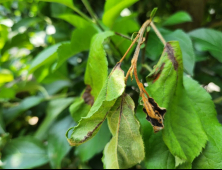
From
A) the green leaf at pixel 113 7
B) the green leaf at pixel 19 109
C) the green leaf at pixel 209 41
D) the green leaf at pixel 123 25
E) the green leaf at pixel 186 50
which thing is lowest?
the green leaf at pixel 209 41

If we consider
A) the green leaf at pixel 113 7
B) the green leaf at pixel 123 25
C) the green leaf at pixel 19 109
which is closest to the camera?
the green leaf at pixel 113 7

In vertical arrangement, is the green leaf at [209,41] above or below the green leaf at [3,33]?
below

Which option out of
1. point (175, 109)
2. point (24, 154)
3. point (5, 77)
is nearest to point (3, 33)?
point (5, 77)

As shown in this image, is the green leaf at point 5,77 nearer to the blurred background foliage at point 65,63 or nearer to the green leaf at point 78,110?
the blurred background foliage at point 65,63

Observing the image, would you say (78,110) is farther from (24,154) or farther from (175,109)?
(24,154)

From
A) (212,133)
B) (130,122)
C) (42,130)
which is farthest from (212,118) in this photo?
(42,130)

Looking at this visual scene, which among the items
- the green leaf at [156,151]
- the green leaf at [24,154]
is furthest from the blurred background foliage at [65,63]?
the green leaf at [156,151]

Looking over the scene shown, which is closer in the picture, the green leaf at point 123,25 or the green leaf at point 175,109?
the green leaf at point 175,109

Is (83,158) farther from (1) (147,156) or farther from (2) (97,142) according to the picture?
(1) (147,156)

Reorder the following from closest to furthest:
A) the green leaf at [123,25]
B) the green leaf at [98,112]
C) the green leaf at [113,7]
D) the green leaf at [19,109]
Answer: the green leaf at [98,112] → the green leaf at [113,7] → the green leaf at [123,25] → the green leaf at [19,109]

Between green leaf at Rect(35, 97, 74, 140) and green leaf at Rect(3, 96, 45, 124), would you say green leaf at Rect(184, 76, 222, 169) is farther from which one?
green leaf at Rect(3, 96, 45, 124)
